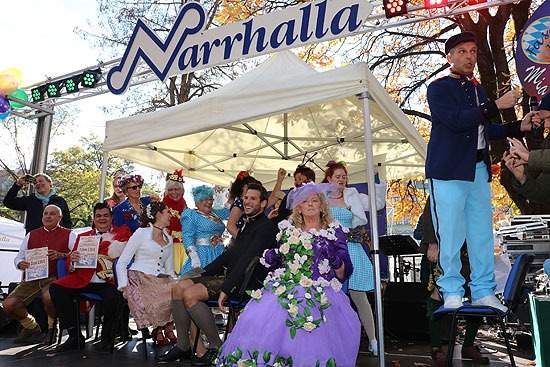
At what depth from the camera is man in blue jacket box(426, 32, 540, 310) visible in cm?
318

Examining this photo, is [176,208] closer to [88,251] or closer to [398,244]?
[88,251]

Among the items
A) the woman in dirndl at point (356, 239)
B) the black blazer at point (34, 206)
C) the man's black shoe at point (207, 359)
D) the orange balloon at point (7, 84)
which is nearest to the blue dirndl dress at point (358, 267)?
the woman in dirndl at point (356, 239)

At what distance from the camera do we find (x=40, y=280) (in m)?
5.73

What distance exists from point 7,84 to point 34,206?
146 inches

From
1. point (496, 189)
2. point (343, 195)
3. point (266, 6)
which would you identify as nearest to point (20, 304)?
point (343, 195)

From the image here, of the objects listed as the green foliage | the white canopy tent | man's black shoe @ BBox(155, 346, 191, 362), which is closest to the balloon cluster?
the white canopy tent

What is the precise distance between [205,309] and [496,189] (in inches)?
421

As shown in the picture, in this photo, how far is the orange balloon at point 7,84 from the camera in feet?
30.2

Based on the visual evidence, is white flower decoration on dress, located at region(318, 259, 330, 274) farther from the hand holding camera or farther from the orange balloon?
the orange balloon

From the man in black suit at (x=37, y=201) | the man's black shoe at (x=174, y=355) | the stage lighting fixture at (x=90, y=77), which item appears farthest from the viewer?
the stage lighting fixture at (x=90, y=77)

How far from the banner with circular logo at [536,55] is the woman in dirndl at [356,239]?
6.43ft

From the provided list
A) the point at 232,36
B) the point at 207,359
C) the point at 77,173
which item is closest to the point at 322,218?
the point at 207,359

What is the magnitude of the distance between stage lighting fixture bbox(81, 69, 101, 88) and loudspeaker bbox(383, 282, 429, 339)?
24.6 feet

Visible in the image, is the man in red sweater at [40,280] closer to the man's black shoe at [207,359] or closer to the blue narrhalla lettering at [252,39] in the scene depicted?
the man's black shoe at [207,359]
